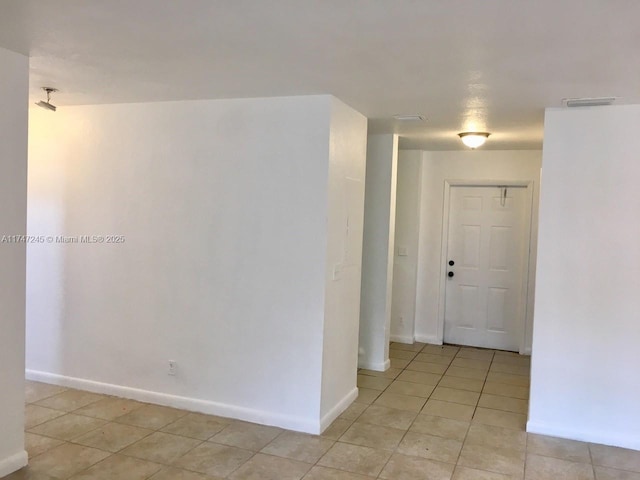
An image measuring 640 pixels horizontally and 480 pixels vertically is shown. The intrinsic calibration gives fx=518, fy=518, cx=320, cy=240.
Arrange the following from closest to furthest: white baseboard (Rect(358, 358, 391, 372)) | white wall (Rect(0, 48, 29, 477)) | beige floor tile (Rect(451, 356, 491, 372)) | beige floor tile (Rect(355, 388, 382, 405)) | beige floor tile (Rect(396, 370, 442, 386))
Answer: white wall (Rect(0, 48, 29, 477)) → beige floor tile (Rect(355, 388, 382, 405)) → beige floor tile (Rect(396, 370, 442, 386)) → white baseboard (Rect(358, 358, 391, 372)) → beige floor tile (Rect(451, 356, 491, 372))

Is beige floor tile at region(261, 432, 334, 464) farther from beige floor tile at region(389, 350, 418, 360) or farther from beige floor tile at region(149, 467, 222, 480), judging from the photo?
beige floor tile at region(389, 350, 418, 360)

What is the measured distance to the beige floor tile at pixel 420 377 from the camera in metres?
4.73

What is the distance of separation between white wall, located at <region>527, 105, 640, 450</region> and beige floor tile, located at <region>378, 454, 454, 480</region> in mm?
981

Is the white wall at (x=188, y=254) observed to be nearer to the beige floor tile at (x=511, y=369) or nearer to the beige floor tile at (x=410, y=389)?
the beige floor tile at (x=410, y=389)

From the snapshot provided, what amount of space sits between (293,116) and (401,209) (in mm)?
2924

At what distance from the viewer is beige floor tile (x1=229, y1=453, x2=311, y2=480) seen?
9.56 feet

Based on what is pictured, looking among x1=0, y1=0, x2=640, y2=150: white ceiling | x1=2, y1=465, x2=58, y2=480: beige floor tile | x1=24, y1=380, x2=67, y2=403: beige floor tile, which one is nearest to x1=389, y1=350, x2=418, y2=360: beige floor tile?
x1=0, y1=0, x2=640, y2=150: white ceiling

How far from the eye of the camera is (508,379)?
16.1ft

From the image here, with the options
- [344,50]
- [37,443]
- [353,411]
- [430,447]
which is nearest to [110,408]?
[37,443]

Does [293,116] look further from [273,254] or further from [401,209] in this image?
[401,209]

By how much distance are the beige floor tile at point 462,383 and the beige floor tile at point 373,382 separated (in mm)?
489

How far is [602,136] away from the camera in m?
3.46

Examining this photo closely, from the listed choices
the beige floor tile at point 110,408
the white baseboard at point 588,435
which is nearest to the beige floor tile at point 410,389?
the white baseboard at point 588,435

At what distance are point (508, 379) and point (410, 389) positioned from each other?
1.07 meters
